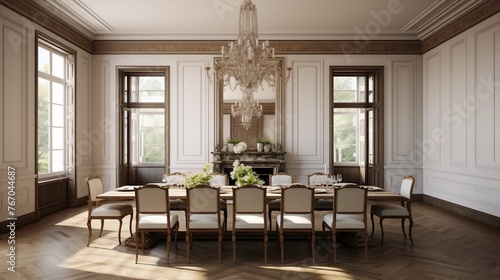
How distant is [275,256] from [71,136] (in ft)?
16.8

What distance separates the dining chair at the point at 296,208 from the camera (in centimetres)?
376

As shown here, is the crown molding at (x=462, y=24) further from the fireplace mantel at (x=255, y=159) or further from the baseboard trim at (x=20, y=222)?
the baseboard trim at (x=20, y=222)

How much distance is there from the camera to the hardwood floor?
3459mm

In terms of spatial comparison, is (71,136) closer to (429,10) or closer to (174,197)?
(174,197)

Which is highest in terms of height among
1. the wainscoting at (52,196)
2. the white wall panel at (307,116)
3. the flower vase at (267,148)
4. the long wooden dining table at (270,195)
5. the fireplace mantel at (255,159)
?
the white wall panel at (307,116)

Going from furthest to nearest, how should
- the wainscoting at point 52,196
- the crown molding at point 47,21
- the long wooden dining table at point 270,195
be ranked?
the wainscoting at point 52,196, the crown molding at point 47,21, the long wooden dining table at point 270,195

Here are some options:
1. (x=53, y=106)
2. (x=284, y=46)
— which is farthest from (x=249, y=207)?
(x=284, y=46)

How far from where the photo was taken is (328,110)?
25.6 ft

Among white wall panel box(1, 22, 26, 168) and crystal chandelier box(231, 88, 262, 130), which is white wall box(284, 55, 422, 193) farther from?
white wall panel box(1, 22, 26, 168)

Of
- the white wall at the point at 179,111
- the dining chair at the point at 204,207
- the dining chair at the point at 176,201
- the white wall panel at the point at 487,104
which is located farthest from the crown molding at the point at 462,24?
the dining chair at the point at 176,201

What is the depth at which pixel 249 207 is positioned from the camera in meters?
3.82

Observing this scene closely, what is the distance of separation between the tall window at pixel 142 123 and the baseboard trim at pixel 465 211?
6.21 metres

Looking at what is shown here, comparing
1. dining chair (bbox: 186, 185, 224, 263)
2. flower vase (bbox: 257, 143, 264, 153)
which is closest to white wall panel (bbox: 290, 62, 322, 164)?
flower vase (bbox: 257, 143, 264, 153)

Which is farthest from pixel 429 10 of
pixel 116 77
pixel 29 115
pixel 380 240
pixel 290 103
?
pixel 29 115
